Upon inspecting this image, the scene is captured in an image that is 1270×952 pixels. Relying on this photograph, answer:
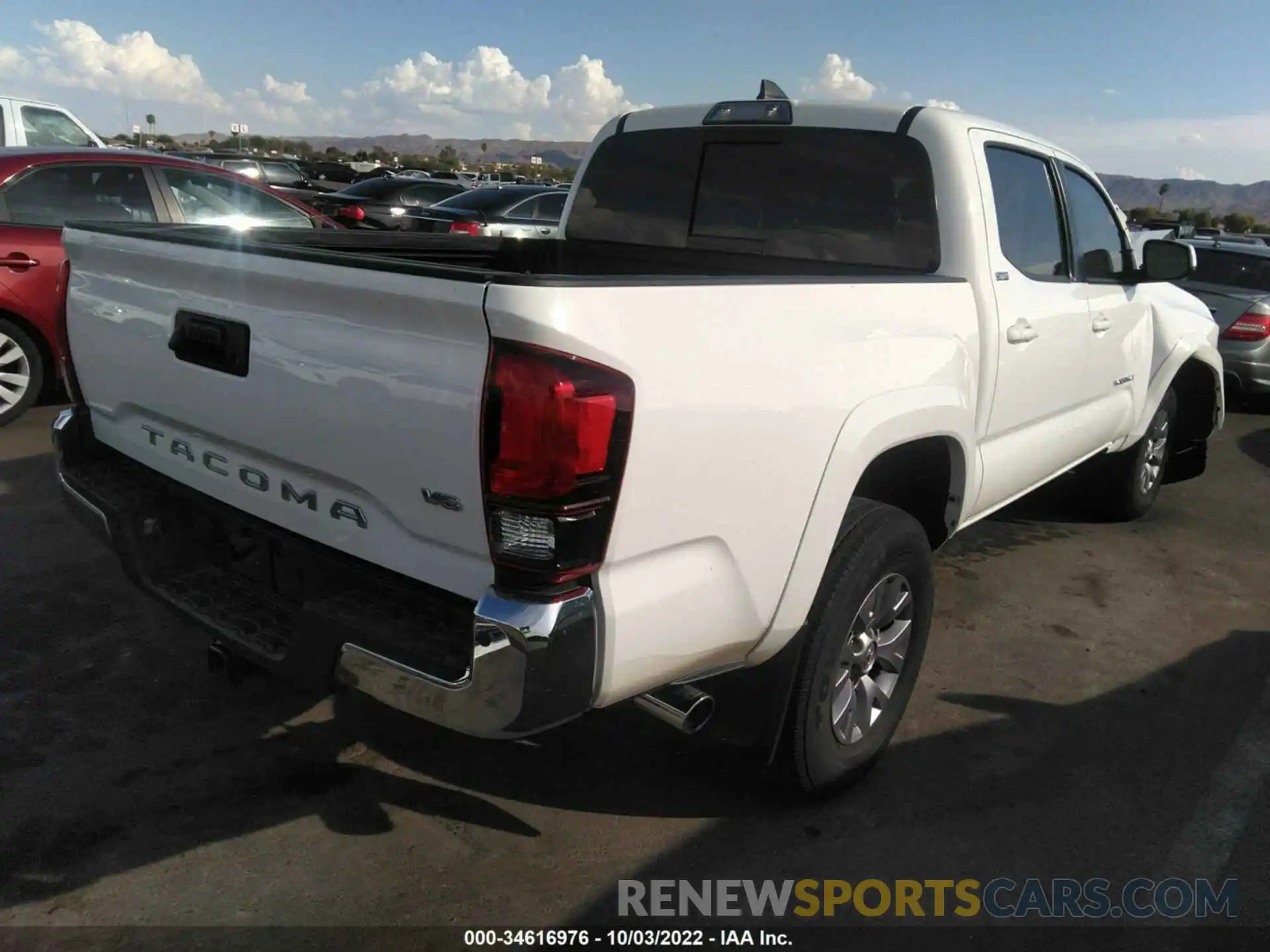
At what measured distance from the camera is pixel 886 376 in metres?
2.69

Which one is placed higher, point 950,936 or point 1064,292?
point 1064,292

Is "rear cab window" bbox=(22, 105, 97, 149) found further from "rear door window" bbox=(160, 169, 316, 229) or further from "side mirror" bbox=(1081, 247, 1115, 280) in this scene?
"side mirror" bbox=(1081, 247, 1115, 280)

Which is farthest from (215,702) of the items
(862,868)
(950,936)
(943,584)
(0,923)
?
(943,584)

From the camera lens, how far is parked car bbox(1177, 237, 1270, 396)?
336 inches

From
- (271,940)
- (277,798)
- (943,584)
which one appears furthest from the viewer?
(943,584)

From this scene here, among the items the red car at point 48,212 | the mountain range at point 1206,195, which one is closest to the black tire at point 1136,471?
the red car at point 48,212

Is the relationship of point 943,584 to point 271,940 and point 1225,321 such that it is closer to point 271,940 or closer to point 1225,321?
point 271,940

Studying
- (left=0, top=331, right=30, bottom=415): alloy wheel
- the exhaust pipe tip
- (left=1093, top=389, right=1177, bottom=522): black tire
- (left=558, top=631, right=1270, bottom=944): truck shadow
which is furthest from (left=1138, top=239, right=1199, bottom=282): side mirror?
(left=0, top=331, right=30, bottom=415): alloy wheel

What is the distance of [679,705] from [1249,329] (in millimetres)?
8297

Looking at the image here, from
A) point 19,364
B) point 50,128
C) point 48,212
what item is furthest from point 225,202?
point 50,128

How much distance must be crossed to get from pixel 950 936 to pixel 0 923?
231 centimetres

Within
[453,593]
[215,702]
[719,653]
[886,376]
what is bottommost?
[215,702]

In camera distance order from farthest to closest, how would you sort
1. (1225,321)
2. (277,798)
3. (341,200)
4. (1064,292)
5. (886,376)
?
(341,200)
(1225,321)
(1064,292)
(277,798)
(886,376)

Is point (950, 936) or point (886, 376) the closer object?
point (950, 936)
